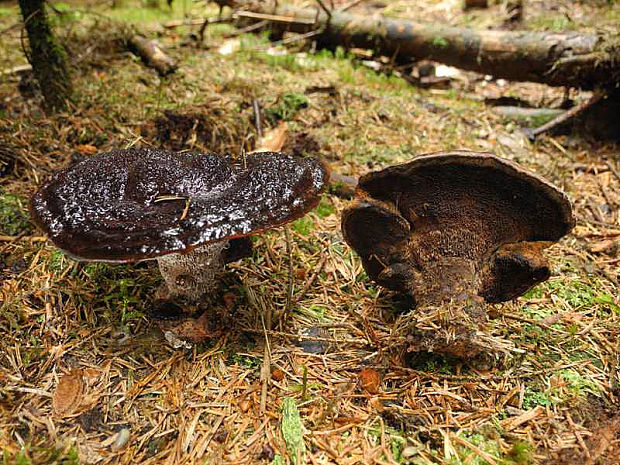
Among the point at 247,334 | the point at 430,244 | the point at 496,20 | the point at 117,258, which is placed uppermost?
the point at 117,258

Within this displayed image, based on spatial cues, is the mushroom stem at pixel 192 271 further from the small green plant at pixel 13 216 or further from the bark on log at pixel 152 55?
the bark on log at pixel 152 55

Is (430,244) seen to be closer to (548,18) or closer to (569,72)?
(569,72)

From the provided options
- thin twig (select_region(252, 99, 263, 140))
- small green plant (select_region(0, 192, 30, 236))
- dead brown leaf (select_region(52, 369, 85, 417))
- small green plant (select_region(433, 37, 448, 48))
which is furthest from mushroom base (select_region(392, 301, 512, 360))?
small green plant (select_region(433, 37, 448, 48))

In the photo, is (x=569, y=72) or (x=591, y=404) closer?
(x=591, y=404)

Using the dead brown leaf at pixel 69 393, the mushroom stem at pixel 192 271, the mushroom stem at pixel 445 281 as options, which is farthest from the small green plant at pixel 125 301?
the mushroom stem at pixel 445 281

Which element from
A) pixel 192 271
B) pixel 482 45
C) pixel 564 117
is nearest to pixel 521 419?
pixel 192 271

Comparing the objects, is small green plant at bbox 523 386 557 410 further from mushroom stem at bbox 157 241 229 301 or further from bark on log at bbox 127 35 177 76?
bark on log at bbox 127 35 177 76

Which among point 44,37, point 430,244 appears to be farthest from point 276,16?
point 430,244

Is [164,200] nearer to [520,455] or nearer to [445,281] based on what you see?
[445,281]
